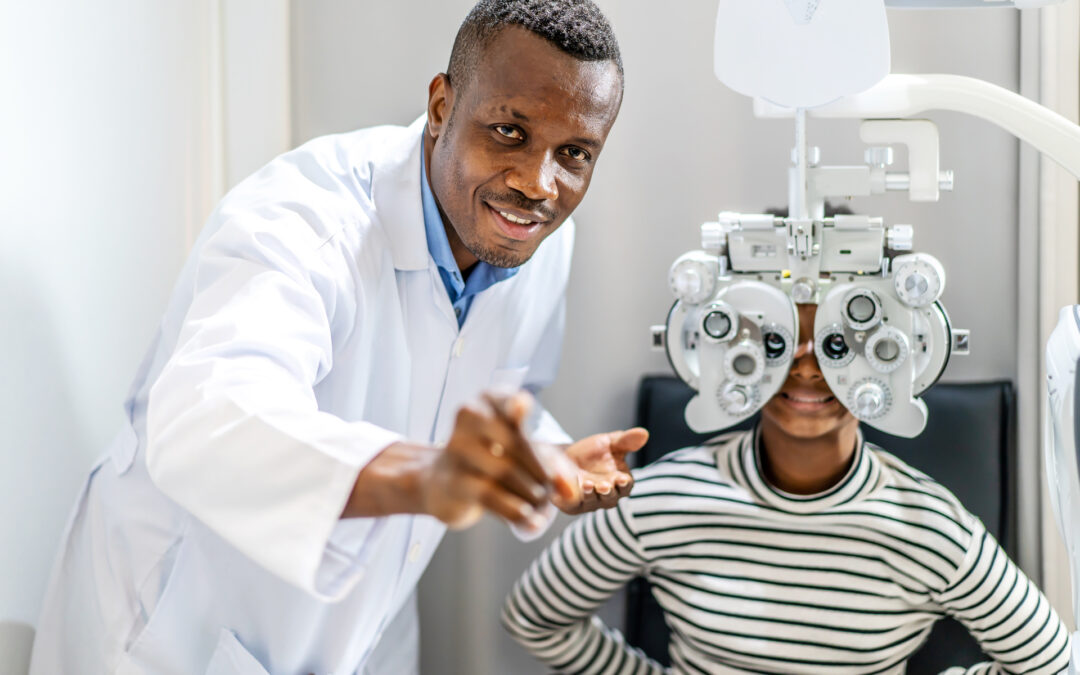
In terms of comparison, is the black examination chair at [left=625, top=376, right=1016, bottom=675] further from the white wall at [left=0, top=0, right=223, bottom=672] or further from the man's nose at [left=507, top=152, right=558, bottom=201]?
the white wall at [left=0, top=0, right=223, bottom=672]

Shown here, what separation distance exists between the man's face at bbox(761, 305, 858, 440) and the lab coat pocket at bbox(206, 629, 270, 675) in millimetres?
691

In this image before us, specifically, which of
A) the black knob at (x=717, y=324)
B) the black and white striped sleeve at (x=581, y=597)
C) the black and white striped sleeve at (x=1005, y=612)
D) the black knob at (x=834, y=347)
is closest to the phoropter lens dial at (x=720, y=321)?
the black knob at (x=717, y=324)

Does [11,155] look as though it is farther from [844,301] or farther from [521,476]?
[844,301]

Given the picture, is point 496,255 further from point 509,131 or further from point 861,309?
point 861,309

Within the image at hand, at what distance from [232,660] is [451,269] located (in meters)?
0.51

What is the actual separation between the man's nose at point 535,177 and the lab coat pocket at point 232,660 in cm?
60

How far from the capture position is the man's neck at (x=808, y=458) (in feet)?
4.23

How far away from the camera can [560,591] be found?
141 centimetres

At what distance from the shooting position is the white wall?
1.14 metres

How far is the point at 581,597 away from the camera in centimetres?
140

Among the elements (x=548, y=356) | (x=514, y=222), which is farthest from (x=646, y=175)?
(x=514, y=222)

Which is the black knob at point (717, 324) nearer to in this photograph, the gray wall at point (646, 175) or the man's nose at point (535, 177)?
the man's nose at point (535, 177)

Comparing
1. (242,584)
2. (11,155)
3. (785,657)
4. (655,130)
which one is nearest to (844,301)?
(785,657)

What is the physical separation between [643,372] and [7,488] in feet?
3.05
